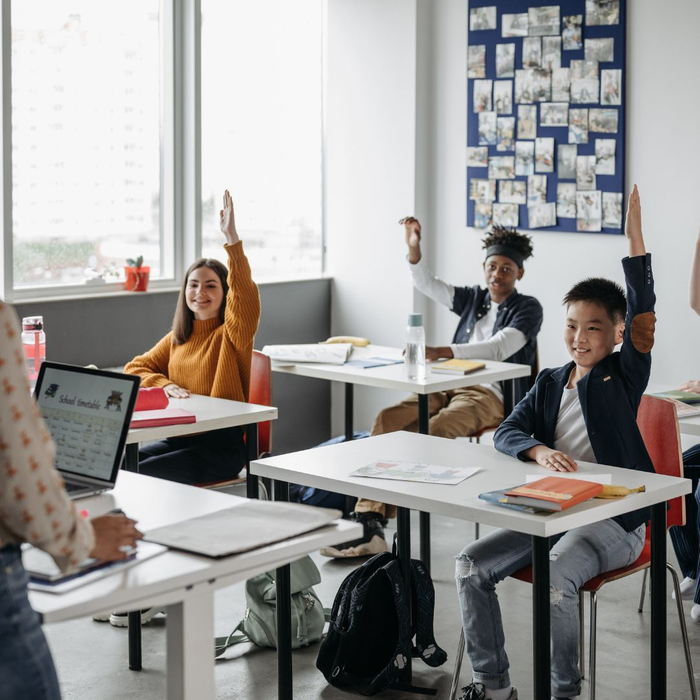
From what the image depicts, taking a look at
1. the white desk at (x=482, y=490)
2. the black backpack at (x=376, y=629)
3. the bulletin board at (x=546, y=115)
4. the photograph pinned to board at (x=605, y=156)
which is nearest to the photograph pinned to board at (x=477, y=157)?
the bulletin board at (x=546, y=115)

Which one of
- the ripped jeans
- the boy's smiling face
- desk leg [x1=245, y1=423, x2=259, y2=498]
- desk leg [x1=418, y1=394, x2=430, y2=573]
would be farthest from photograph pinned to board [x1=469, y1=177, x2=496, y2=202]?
the ripped jeans

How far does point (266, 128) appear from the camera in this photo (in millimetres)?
5844

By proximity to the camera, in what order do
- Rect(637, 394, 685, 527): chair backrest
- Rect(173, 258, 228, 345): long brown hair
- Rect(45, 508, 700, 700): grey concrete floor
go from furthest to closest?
Rect(173, 258, 228, 345): long brown hair → Rect(45, 508, 700, 700): grey concrete floor → Rect(637, 394, 685, 527): chair backrest

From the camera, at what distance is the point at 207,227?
5500 mm

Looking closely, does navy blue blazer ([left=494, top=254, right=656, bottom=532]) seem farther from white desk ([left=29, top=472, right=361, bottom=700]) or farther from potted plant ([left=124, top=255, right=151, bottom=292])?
potted plant ([left=124, top=255, right=151, bottom=292])

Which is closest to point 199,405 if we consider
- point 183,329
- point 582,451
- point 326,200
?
point 183,329

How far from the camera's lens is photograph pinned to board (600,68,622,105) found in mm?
4980

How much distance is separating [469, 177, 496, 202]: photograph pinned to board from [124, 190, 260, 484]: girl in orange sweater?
6.34 feet

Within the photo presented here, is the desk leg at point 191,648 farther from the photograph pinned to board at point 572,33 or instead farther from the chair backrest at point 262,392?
the photograph pinned to board at point 572,33

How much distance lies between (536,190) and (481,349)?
46.0 inches

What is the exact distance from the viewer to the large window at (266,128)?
5.51 metres

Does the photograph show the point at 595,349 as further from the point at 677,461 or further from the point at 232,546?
the point at 232,546

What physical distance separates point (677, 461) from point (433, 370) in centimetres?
144

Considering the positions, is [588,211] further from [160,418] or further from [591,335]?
[160,418]
